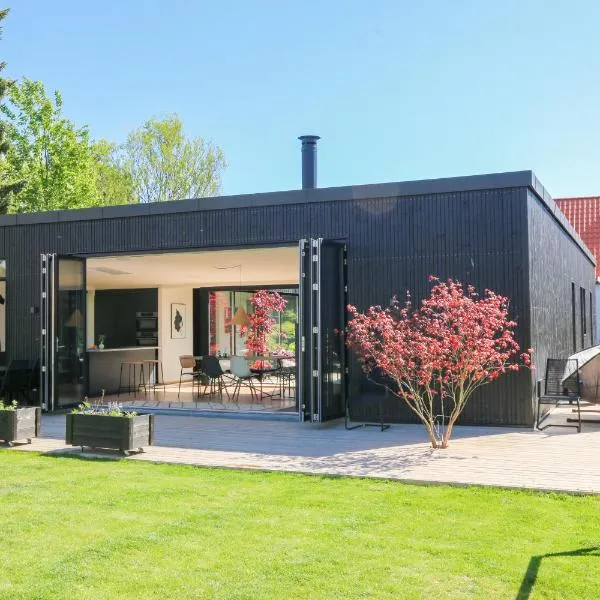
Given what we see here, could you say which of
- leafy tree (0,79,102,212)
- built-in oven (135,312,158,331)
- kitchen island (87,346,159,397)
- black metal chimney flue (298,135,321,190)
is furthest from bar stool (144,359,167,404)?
leafy tree (0,79,102,212)

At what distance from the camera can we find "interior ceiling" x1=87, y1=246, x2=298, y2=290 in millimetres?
11844

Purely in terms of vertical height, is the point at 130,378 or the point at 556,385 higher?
the point at 556,385

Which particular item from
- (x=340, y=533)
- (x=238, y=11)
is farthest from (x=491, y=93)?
(x=340, y=533)

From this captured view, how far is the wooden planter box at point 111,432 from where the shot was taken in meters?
7.28

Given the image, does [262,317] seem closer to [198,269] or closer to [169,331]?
[169,331]

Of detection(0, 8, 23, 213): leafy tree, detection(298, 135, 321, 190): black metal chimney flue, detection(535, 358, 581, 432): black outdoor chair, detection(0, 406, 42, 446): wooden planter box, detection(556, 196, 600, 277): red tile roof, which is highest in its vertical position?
detection(0, 8, 23, 213): leafy tree

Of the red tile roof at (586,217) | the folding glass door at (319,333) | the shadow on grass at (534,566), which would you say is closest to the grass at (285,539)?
the shadow on grass at (534,566)

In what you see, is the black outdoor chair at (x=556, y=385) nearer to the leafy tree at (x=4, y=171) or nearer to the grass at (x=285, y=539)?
the grass at (x=285, y=539)

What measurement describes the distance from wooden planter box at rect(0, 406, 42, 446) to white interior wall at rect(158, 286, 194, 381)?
29.0 ft

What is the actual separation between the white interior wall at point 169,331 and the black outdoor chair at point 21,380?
5706 millimetres

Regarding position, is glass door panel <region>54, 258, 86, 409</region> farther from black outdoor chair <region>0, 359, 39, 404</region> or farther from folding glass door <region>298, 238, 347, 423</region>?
folding glass door <region>298, 238, 347, 423</region>

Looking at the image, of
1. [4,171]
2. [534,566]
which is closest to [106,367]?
[534,566]

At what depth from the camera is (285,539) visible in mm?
4395

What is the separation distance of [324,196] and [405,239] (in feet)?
3.92
